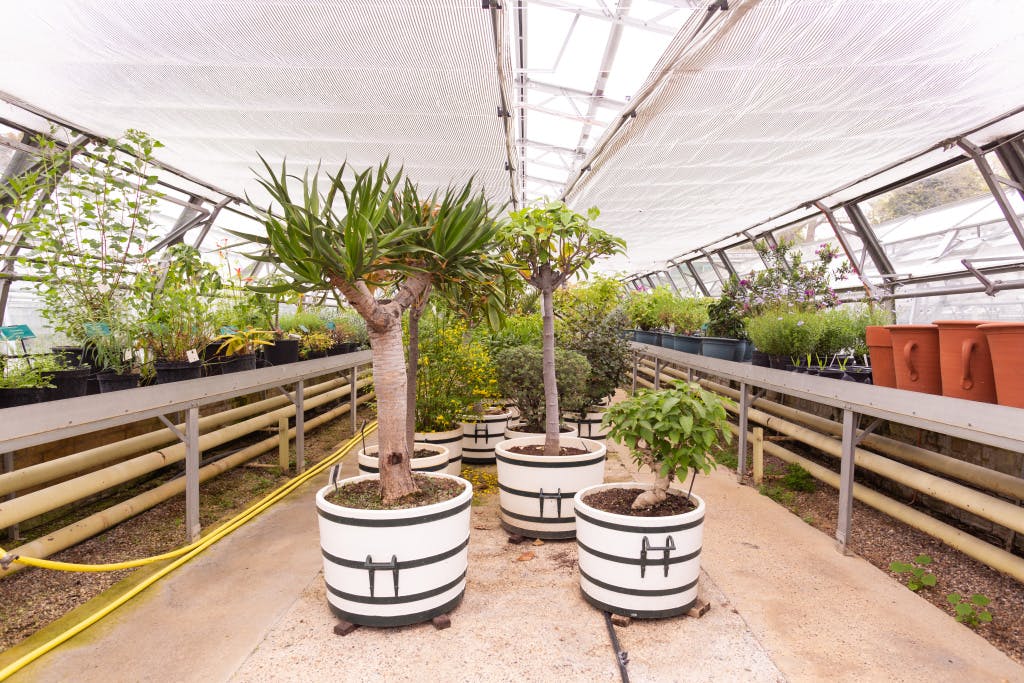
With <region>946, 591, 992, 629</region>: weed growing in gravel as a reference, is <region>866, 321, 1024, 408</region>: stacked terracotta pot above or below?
above

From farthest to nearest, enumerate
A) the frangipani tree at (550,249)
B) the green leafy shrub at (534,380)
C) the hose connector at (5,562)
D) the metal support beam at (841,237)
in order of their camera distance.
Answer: the metal support beam at (841,237), the green leafy shrub at (534,380), the frangipani tree at (550,249), the hose connector at (5,562)

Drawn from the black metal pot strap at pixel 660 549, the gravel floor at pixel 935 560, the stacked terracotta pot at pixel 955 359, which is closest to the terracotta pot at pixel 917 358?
the stacked terracotta pot at pixel 955 359

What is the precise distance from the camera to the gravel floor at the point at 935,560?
224cm

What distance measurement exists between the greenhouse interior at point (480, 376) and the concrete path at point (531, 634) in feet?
0.05

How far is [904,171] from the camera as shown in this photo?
4.44 m

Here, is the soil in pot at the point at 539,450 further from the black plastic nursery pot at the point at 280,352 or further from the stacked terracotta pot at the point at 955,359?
the black plastic nursery pot at the point at 280,352

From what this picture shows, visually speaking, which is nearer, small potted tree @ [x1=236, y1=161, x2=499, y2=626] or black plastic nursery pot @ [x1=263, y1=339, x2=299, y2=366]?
small potted tree @ [x1=236, y1=161, x2=499, y2=626]

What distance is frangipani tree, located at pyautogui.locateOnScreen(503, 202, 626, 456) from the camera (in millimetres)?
2713

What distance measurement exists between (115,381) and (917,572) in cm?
404

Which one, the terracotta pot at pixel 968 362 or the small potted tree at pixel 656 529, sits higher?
the terracotta pot at pixel 968 362

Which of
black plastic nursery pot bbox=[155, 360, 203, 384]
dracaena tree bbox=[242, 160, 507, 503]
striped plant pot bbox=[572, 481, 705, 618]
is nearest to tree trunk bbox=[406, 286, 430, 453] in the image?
dracaena tree bbox=[242, 160, 507, 503]

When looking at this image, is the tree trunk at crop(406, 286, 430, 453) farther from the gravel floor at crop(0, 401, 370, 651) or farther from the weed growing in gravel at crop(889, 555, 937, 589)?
the weed growing in gravel at crop(889, 555, 937, 589)

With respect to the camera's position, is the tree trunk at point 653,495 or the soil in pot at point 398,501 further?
the tree trunk at point 653,495

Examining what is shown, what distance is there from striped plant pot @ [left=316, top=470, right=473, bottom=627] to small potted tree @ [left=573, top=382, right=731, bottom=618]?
58 centimetres
